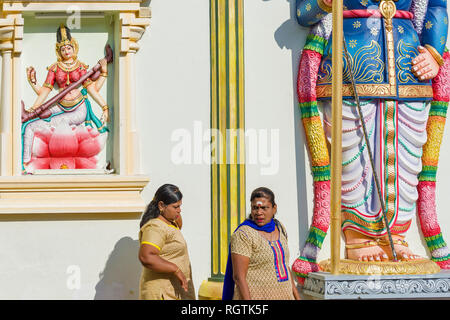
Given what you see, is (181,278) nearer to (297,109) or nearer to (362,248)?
(362,248)

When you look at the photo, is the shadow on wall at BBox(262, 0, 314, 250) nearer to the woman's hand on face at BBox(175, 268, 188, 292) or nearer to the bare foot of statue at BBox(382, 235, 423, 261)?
the bare foot of statue at BBox(382, 235, 423, 261)

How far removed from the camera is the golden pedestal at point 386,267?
20.4 feet

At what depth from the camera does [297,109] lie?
6.67 metres

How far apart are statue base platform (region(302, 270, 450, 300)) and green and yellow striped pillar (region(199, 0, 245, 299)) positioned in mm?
744

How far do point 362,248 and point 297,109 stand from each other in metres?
Result: 1.15

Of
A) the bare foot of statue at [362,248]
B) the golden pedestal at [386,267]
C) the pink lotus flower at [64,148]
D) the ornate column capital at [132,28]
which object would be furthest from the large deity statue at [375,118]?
the pink lotus flower at [64,148]

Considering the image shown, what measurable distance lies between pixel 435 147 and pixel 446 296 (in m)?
1.16

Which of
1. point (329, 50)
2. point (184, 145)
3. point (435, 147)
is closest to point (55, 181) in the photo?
point (184, 145)

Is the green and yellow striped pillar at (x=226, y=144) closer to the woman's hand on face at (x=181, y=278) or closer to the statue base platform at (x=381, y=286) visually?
the statue base platform at (x=381, y=286)

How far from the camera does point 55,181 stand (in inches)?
248

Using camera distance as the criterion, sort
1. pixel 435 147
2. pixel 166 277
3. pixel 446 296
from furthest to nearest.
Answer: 1. pixel 435 147
2. pixel 446 296
3. pixel 166 277

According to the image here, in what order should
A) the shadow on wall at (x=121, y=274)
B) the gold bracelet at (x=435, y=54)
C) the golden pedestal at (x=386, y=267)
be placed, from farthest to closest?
the gold bracelet at (x=435, y=54) → the shadow on wall at (x=121, y=274) → the golden pedestal at (x=386, y=267)

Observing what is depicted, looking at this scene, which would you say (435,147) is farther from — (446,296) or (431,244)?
(446,296)

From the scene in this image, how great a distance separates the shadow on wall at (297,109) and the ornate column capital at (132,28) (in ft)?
3.29
